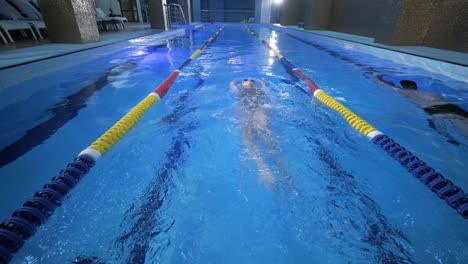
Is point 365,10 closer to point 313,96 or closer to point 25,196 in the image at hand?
point 313,96

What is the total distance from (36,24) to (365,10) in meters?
10.7

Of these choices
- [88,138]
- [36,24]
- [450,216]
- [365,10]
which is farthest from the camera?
[365,10]

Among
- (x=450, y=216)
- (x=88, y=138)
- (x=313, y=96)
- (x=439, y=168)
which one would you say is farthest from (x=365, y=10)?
(x=88, y=138)

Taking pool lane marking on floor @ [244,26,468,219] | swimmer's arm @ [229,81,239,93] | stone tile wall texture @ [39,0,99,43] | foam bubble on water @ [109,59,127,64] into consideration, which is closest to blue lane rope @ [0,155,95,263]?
pool lane marking on floor @ [244,26,468,219]

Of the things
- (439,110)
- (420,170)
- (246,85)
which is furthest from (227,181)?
(439,110)

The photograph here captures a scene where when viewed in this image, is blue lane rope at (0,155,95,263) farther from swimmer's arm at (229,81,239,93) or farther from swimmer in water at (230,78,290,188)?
swimmer's arm at (229,81,239,93)

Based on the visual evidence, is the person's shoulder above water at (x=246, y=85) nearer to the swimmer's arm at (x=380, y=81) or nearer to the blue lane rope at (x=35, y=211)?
the swimmer's arm at (x=380, y=81)

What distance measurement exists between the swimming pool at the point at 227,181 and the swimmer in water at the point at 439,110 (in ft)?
0.31

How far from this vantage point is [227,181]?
1.83 m

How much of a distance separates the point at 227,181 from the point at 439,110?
303cm

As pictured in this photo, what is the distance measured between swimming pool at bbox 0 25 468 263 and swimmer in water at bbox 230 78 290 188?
40mm

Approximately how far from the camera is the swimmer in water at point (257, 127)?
195 cm

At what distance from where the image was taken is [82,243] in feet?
4.26

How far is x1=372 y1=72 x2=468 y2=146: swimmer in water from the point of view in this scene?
8.07ft
